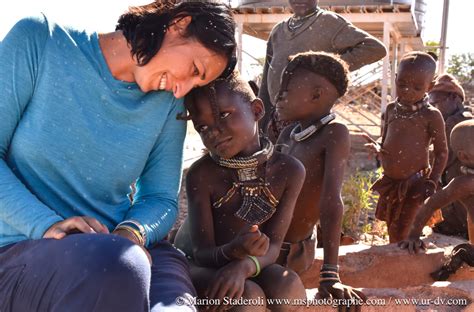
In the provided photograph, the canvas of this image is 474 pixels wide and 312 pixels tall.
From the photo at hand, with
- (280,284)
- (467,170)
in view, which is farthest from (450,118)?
(280,284)

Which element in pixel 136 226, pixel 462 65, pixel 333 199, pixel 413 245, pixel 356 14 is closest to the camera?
pixel 136 226

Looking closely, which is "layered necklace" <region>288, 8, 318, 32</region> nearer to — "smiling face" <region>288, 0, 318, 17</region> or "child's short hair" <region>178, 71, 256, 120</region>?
"smiling face" <region>288, 0, 318, 17</region>

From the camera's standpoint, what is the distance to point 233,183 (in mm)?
2779

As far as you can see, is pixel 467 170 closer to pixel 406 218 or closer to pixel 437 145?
pixel 437 145

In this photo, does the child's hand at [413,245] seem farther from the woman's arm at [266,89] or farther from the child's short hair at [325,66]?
the woman's arm at [266,89]

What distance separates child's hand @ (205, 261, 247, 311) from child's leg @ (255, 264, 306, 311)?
0.45ft

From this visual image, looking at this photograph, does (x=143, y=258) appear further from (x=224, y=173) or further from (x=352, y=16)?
(x=352, y=16)

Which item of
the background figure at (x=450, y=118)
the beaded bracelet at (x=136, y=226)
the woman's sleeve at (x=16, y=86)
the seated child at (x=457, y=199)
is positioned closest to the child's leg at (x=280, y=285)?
the beaded bracelet at (x=136, y=226)

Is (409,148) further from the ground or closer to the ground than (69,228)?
closer to the ground

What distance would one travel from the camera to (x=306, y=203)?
3422mm

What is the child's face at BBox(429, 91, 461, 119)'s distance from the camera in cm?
619

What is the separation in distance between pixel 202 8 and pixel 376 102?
60.3 ft

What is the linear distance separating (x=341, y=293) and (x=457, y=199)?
165 cm

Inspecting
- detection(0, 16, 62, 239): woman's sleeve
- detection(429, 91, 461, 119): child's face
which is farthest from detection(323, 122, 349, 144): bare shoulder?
detection(429, 91, 461, 119): child's face
